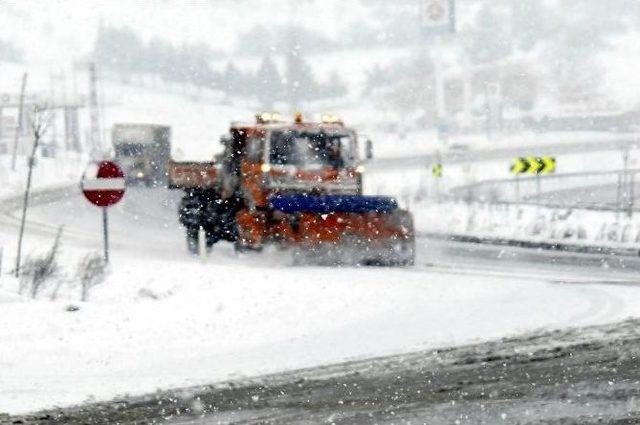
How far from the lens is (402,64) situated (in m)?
171

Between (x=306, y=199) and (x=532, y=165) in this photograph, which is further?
(x=532, y=165)

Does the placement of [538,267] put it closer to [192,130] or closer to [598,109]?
[192,130]

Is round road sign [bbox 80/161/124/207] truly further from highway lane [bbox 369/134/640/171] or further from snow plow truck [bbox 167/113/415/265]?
highway lane [bbox 369/134/640/171]

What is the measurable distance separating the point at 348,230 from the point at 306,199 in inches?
32.3

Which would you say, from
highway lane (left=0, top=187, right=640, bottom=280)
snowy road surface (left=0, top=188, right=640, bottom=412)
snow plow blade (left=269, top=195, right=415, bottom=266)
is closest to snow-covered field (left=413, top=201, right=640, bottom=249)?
highway lane (left=0, top=187, right=640, bottom=280)

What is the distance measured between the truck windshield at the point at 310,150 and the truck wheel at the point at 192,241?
4029 mm

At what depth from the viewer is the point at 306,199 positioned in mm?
19203

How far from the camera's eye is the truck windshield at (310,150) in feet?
65.6

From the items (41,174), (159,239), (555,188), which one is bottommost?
(159,239)

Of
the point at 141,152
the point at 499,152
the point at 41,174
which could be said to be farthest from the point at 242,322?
the point at 499,152

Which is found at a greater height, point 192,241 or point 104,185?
point 104,185

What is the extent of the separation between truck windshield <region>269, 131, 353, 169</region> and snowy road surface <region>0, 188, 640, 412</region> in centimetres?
163

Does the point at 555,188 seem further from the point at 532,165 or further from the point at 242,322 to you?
the point at 242,322

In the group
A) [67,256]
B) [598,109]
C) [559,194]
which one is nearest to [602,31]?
[598,109]
